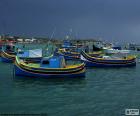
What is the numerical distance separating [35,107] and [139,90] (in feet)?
45.3

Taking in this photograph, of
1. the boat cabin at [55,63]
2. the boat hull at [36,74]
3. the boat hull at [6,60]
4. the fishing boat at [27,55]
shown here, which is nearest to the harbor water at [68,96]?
the boat hull at [36,74]

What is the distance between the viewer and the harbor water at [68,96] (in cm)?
2553

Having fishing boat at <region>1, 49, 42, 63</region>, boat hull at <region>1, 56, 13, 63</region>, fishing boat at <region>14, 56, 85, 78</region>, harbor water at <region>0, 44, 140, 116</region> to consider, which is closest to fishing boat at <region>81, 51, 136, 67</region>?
fishing boat at <region>1, 49, 42, 63</region>

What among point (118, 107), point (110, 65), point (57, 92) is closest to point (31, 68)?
point (57, 92)

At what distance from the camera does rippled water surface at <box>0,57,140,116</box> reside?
25.6 metres

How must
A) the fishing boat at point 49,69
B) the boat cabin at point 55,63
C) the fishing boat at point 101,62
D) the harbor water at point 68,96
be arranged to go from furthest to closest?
the fishing boat at point 101,62
the boat cabin at point 55,63
the fishing boat at point 49,69
the harbor water at point 68,96

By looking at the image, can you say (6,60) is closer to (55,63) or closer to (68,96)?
(55,63)

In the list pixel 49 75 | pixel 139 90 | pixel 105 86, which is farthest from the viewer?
pixel 49 75

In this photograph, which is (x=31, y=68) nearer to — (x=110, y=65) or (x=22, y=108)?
(x=22, y=108)

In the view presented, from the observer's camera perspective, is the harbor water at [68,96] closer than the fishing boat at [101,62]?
→ Yes

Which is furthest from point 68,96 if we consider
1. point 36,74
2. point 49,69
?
point 36,74

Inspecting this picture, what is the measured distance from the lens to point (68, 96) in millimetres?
31047

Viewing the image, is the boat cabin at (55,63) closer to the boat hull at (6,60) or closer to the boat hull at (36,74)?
the boat hull at (36,74)

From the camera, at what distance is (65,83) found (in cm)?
3894
